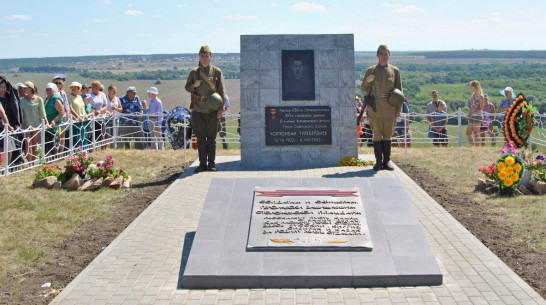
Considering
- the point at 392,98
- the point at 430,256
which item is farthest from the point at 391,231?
the point at 392,98

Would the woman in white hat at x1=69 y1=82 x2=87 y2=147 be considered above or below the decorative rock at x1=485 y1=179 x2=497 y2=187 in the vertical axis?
above

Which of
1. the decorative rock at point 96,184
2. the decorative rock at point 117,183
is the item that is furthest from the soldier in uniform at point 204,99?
the decorative rock at point 96,184

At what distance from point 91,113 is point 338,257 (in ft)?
32.1

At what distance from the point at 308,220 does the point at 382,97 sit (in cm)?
498

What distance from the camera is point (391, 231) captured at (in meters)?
6.00

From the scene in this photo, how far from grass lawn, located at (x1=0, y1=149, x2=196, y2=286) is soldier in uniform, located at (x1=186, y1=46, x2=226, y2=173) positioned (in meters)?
1.20

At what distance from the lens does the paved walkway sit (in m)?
5.18

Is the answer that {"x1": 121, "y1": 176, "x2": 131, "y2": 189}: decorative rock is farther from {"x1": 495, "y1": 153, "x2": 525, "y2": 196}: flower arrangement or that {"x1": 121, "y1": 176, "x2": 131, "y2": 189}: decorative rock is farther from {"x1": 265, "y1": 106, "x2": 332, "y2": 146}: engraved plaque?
{"x1": 495, "y1": 153, "x2": 525, "y2": 196}: flower arrangement

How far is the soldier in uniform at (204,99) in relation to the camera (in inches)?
412

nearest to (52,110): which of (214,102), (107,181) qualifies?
(107,181)

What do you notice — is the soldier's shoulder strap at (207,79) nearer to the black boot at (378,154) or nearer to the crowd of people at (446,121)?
the black boot at (378,154)

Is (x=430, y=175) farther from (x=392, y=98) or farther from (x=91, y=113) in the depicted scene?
(x=91, y=113)

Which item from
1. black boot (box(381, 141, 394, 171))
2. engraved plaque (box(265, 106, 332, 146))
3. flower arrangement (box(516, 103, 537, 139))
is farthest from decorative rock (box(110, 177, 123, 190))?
flower arrangement (box(516, 103, 537, 139))

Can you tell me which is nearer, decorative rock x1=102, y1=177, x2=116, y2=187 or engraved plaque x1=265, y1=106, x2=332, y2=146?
decorative rock x1=102, y1=177, x2=116, y2=187
